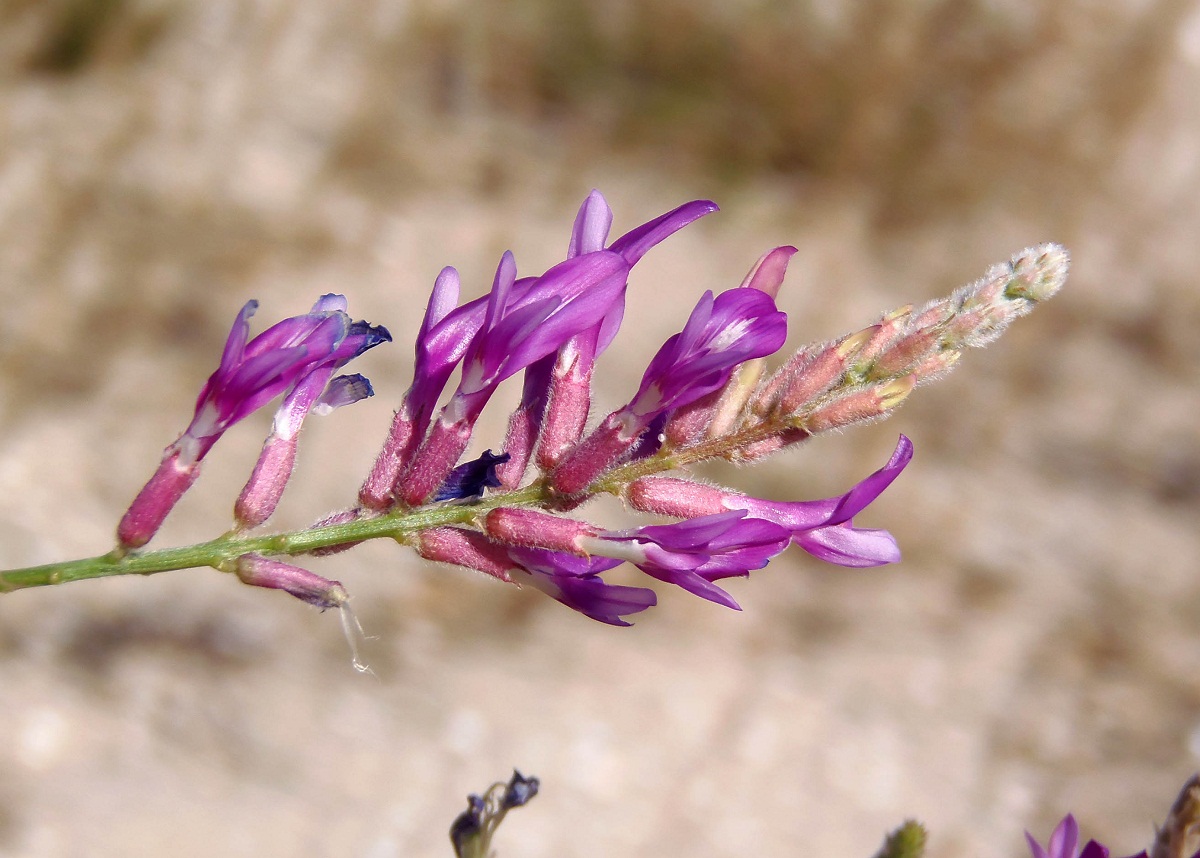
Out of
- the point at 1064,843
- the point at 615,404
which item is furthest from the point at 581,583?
the point at 615,404

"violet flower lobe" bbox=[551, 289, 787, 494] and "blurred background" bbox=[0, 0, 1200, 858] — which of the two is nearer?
"violet flower lobe" bbox=[551, 289, 787, 494]

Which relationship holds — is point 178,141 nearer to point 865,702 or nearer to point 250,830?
point 250,830

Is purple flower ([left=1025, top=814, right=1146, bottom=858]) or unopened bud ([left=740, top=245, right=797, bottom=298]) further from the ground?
unopened bud ([left=740, top=245, right=797, bottom=298])

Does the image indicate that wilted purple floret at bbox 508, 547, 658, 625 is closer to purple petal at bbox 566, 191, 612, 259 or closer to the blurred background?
purple petal at bbox 566, 191, 612, 259

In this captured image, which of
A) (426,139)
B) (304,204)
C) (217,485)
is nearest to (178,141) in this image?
(304,204)

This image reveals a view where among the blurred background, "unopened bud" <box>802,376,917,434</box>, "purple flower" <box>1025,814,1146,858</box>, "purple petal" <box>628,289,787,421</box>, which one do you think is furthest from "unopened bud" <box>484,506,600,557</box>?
the blurred background

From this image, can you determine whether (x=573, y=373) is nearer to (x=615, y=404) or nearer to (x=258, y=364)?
(x=258, y=364)
